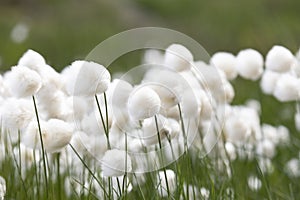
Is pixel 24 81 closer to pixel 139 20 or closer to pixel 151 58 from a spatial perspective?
pixel 151 58

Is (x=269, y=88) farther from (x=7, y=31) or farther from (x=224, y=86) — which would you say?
(x=7, y=31)

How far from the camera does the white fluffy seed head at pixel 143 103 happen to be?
1.06 m

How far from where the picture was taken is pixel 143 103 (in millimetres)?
1060

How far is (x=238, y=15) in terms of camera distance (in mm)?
8586

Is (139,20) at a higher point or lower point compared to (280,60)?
higher

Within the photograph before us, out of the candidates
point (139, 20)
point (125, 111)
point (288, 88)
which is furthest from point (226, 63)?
point (139, 20)

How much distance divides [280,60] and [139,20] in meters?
6.89

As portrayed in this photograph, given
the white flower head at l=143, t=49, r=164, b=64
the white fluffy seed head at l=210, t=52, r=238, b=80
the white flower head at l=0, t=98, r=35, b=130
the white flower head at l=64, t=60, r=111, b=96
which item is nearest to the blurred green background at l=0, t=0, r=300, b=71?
the white flower head at l=143, t=49, r=164, b=64

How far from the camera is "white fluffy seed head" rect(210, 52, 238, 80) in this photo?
161 centimetres

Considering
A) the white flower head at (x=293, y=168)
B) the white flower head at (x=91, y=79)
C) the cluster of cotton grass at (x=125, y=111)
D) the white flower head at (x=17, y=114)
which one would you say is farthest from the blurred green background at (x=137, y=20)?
the white flower head at (x=91, y=79)

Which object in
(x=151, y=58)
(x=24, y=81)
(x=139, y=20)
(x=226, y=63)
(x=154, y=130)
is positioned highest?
(x=139, y=20)

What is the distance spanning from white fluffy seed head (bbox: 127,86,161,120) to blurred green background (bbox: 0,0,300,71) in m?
5.19

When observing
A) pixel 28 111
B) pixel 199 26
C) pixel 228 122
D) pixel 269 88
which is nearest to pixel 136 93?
pixel 28 111

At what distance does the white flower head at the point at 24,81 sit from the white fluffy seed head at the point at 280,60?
0.61 m
